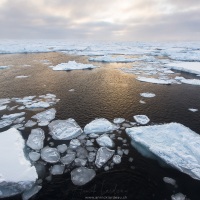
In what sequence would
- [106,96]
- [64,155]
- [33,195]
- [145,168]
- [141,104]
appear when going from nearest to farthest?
1. [33,195]
2. [145,168]
3. [64,155]
4. [141,104]
5. [106,96]

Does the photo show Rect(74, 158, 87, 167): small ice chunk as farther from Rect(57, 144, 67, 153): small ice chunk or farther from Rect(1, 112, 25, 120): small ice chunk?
Rect(1, 112, 25, 120): small ice chunk

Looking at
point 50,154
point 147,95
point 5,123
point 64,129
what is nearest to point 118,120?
point 64,129

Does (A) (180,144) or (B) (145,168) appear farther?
(A) (180,144)

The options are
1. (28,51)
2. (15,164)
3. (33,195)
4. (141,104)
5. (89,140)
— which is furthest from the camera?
(28,51)

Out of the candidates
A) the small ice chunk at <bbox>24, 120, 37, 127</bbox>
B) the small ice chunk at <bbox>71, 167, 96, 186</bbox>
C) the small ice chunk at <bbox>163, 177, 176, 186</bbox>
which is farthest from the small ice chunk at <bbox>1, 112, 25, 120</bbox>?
the small ice chunk at <bbox>163, 177, 176, 186</bbox>

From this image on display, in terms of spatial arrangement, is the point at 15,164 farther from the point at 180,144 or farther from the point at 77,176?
the point at 180,144

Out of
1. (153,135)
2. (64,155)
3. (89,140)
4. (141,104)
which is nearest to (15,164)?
(64,155)

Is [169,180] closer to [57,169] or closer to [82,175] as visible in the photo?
[82,175]
